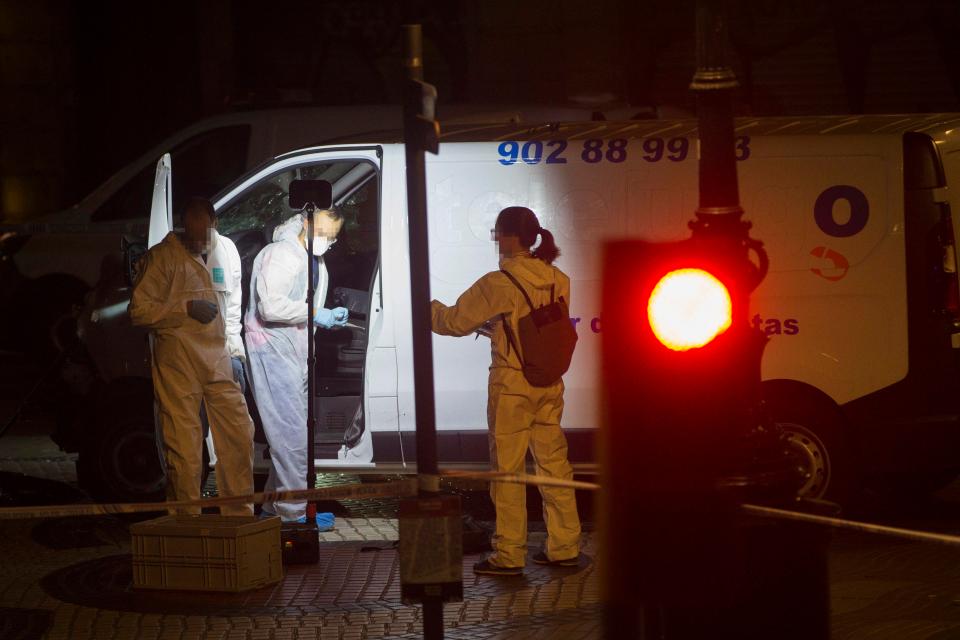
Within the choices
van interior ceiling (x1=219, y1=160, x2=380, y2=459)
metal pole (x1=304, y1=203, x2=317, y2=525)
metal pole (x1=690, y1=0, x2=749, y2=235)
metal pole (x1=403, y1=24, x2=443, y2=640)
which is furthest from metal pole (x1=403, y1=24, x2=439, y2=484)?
van interior ceiling (x1=219, y1=160, x2=380, y2=459)

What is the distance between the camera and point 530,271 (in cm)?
766

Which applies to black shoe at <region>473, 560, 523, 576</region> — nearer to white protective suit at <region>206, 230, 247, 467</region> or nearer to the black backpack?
the black backpack

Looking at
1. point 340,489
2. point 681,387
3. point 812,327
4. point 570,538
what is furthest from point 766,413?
point 812,327

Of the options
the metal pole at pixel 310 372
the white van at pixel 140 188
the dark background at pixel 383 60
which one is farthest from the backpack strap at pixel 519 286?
the dark background at pixel 383 60

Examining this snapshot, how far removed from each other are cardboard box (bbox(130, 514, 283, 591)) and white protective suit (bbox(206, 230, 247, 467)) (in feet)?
3.69

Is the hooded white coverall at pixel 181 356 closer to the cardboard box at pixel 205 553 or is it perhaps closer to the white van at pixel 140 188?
the cardboard box at pixel 205 553

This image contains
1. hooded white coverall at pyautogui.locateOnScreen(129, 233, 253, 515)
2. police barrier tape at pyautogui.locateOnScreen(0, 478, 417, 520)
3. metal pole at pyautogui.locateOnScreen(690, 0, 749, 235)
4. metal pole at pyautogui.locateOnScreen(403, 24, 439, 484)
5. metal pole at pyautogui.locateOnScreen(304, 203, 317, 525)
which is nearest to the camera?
metal pole at pyautogui.locateOnScreen(690, 0, 749, 235)

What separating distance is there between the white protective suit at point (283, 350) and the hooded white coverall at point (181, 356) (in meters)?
0.37

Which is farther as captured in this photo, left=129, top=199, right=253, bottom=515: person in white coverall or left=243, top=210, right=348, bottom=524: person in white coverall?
left=243, top=210, right=348, bottom=524: person in white coverall

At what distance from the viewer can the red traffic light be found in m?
3.51

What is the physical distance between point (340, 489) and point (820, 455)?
312 cm

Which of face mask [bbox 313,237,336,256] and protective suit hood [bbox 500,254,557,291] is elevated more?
face mask [bbox 313,237,336,256]

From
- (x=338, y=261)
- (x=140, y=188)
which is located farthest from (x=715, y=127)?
(x=140, y=188)

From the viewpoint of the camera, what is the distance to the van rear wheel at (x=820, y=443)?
8.65 metres
